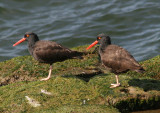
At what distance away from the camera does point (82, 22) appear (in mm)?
16266

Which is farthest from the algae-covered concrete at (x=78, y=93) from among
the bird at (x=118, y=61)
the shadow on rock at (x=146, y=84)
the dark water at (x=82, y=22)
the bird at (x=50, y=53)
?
the dark water at (x=82, y=22)

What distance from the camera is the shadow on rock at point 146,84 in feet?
20.3

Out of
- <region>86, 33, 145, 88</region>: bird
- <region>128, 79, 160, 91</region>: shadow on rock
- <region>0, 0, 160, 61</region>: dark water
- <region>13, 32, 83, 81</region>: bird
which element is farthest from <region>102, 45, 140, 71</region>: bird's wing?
<region>0, 0, 160, 61</region>: dark water

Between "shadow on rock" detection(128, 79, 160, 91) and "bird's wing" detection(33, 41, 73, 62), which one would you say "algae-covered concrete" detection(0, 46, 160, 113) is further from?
"bird's wing" detection(33, 41, 73, 62)

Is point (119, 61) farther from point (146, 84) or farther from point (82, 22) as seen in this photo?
Answer: point (82, 22)

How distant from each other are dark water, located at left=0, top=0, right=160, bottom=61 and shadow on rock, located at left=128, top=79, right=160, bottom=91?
562 cm

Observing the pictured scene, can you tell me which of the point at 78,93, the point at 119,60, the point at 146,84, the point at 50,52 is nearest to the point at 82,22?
the point at 50,52

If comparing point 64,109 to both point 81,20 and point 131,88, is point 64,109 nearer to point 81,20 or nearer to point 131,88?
point 131,88

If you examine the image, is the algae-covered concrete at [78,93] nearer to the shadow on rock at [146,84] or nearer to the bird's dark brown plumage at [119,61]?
the shadow on rock at [146,84]

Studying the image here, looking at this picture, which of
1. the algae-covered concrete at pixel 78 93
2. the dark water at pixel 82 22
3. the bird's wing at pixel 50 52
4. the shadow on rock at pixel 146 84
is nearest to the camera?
the algae-covered concrete at pixel 78 93

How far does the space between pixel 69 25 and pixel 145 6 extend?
4949 millimetres

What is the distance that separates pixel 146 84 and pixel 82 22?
34.0ft

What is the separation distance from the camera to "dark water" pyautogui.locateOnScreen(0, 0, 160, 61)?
45.9 feet

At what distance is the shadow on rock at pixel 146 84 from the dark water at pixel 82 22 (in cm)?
562
